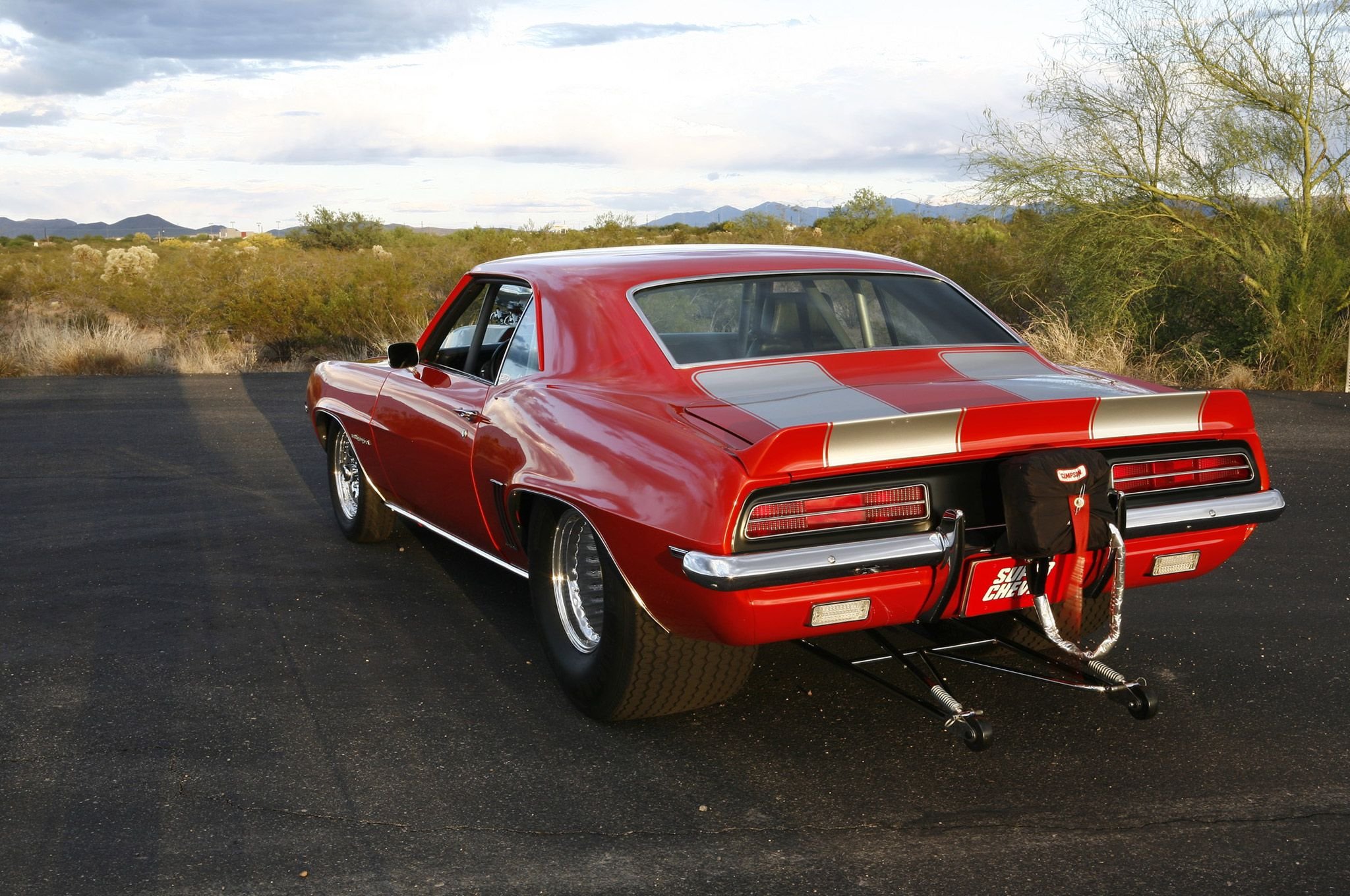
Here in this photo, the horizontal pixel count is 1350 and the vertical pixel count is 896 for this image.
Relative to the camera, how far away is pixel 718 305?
492 centimetres

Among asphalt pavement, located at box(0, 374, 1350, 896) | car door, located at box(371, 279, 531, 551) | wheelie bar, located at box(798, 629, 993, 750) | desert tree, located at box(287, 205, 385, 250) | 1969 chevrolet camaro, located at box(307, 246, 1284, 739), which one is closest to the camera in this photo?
asphalt pavement, located at box(0, 374, 1350, 896)

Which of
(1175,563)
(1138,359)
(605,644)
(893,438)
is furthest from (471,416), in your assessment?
(1138,359)

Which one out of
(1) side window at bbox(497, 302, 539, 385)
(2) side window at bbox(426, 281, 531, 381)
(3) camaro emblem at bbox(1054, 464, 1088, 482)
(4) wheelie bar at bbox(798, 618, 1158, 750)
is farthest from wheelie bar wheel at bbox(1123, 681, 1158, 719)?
(2) side window at bbox(426, 281, 531, 381)

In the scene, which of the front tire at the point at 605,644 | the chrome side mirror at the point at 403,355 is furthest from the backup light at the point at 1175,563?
the chrome side mirror at the point at 403,355

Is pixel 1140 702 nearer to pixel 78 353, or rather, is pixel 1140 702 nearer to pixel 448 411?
pixel 448 411

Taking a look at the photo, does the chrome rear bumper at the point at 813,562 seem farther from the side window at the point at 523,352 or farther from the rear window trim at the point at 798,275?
the side window at the point at 523,352

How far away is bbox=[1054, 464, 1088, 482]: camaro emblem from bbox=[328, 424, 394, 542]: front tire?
392 centimetres

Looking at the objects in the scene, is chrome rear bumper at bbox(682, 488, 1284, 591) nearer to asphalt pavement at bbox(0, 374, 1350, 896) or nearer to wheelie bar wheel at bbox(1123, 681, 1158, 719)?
asphalt pavement at bbox(0, 374, 1350, 896)

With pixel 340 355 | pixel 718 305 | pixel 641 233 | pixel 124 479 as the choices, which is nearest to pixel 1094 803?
pixel 718 305

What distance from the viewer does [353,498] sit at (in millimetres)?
6965

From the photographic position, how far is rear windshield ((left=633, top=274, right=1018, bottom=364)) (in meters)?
4.75

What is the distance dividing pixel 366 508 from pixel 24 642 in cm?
181

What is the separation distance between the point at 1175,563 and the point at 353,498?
434cm

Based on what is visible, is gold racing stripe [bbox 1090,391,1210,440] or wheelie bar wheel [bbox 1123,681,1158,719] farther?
Result: wheelie bar wheel [bbox 1123,681,1158,719]
